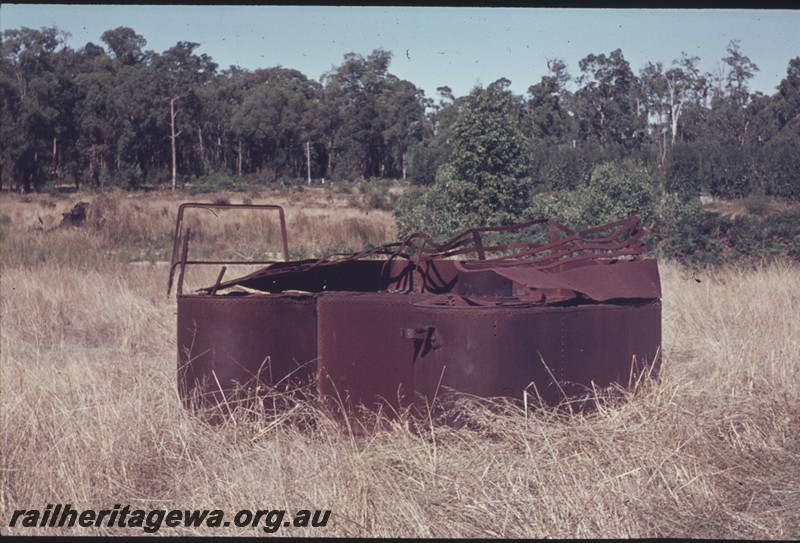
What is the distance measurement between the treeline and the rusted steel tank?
3287 centimetres

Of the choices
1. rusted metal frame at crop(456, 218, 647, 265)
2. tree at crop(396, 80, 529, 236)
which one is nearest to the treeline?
tree at crop(396, 80, 529, 236)

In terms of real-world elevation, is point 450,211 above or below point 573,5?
below

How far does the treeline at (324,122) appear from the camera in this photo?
4347 centimetres

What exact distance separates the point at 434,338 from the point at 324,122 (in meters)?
57.0

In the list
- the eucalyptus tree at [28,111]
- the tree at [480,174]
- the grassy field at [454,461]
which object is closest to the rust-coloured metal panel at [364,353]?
the grassy field at [454,461]

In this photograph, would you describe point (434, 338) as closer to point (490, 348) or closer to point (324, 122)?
point (490, 348)

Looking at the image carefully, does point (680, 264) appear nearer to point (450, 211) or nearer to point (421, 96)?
point (450, 211)

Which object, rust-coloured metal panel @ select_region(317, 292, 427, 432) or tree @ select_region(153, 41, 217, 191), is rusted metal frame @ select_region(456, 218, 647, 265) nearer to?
rust-coloured metal panel @ select_region(317, 292, 427, 432)

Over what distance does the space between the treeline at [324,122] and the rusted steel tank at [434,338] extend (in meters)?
32.9

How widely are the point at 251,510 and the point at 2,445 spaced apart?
2043mm

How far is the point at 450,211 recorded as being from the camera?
18.9 meters

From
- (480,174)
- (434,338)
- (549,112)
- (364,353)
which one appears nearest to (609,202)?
(480,174)

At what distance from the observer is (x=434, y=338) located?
4516 mm

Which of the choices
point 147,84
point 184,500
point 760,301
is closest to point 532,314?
point 184,500
